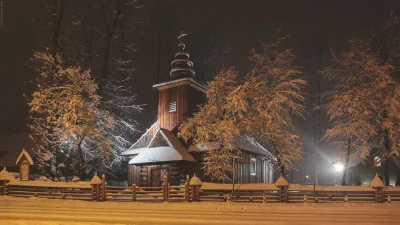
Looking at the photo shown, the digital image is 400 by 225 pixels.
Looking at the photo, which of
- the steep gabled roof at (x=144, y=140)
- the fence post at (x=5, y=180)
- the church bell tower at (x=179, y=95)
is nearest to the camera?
the fence post at (x=5, y=180)

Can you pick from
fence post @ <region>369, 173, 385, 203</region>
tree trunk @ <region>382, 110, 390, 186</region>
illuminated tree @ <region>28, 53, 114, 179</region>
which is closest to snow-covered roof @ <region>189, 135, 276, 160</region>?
illuminated tree @ <region>28, 53, 114, 179</region>

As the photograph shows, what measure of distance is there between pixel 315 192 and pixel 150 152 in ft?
42.8

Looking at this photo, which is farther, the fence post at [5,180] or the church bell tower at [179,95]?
the church bell tower at [179,95]

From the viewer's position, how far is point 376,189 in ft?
73.8

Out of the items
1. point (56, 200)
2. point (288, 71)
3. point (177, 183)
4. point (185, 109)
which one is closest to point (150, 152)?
point (177, 183)

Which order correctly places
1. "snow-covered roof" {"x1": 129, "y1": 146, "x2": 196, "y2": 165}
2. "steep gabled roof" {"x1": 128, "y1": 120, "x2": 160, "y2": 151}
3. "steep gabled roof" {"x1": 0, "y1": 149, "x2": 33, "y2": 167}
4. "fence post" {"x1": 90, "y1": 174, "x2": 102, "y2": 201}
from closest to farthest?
"fence post" {"x1": 90, "y1": 174, "x2": 102, "y2": 201} < "snow-covered roof" {"x1": 129, "y1": 146, "x2": 196, "y2": 165} < "steep gabled roof" {"x1": 128, "y1": 120, "x2": 160, "y2": 151} < "steep gabled roof" {"x1": 0, "y1": 149, "x2": 33, "y2": 167}

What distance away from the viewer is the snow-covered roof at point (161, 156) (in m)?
28.3

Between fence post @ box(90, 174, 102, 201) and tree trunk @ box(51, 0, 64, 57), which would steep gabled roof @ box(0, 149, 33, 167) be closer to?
tree trunk @ box(51, 0, 64, 57)

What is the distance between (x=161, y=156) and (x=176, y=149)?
4.21ft

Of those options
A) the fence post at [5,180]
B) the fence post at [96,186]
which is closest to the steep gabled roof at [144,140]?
the fence post at [96,186]

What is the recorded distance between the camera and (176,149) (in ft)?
95.9

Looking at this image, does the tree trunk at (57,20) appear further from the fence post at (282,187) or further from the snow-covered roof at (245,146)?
the fence post at (282,187)

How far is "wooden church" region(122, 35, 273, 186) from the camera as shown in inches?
1143

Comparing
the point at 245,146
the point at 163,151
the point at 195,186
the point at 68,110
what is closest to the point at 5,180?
the point at 68,110
